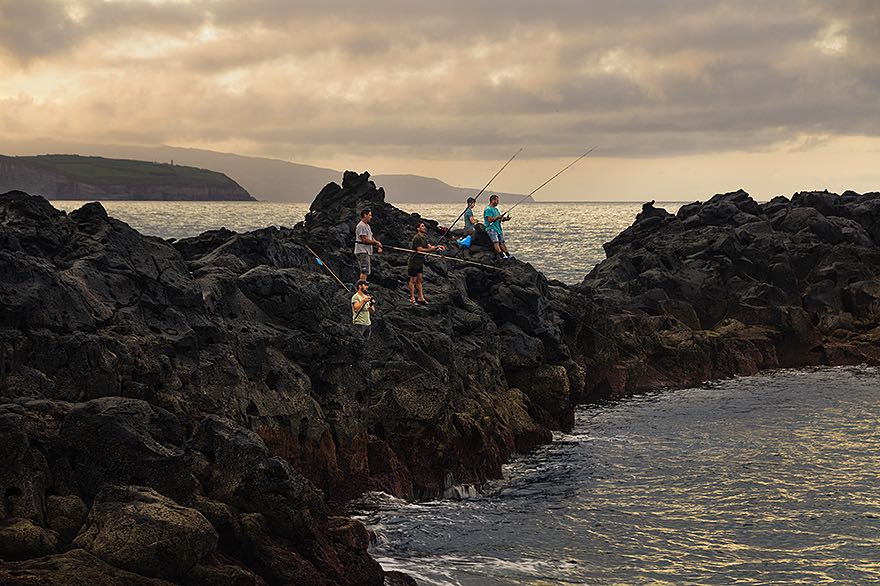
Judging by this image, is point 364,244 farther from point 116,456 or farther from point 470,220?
point 116,456

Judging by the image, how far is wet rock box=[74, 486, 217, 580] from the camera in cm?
1028

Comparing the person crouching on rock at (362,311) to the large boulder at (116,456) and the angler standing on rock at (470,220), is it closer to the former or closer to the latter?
the large boulder at (116,456)

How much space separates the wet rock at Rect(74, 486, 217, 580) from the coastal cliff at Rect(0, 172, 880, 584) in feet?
0.08

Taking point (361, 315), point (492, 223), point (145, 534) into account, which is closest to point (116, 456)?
point (145, 534)

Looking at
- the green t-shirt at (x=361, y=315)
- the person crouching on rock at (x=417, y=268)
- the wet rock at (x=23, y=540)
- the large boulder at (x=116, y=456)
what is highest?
the person crouching on rock at (x=417, y=268)

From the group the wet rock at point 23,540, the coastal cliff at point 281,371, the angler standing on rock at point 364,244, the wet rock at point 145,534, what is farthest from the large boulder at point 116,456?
the angler standing on rock at point 364,244

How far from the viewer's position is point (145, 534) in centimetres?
1041

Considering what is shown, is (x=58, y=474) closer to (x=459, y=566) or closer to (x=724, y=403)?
(x=459, y=566)

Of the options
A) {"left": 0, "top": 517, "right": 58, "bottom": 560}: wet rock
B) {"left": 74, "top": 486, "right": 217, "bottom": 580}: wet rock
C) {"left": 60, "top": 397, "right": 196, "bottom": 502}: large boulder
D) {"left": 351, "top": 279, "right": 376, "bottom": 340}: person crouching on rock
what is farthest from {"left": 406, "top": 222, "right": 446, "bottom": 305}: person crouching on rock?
{"left": 0, "top": 517, "right": 58, "bottom": 560}: wet rock

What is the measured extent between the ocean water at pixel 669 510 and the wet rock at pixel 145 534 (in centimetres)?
484

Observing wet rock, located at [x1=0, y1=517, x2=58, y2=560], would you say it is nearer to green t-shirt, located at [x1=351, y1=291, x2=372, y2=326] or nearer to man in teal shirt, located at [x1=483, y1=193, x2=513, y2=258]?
green t-shirt, located at [x1=351, y1=291, x2=372, y2=326]

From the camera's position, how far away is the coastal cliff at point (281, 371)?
36.8 feet

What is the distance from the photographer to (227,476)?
12547 mm

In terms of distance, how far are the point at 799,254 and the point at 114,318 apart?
34.6m
